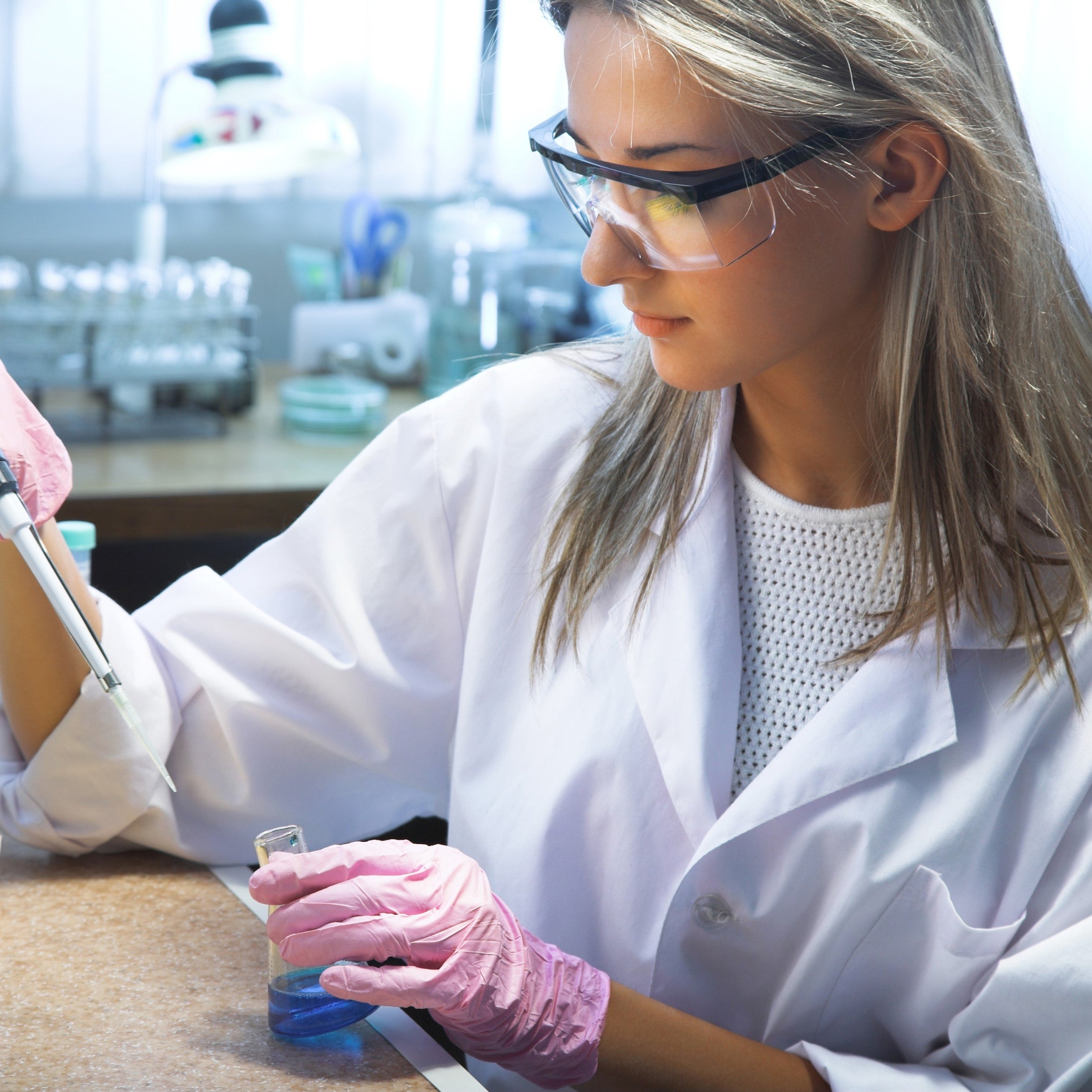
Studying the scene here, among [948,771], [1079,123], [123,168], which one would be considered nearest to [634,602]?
[948,771]

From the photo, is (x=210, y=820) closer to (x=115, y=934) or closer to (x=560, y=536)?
(x=115, y=934)

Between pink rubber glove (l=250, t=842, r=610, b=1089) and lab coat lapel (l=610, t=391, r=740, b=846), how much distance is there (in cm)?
23

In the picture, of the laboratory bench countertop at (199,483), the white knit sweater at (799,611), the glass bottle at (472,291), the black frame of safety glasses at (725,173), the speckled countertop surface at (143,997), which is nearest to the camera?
the speckled countertop surface at (143,997)

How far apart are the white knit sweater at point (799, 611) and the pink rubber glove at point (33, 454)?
69 cm

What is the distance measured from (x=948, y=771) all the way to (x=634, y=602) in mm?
350

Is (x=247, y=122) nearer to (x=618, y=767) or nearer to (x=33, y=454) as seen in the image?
(x=33, y=454)

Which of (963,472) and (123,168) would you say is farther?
(123,168)

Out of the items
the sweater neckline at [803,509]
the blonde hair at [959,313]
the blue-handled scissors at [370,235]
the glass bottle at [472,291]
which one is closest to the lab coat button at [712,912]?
the blonde hair at [959,313]

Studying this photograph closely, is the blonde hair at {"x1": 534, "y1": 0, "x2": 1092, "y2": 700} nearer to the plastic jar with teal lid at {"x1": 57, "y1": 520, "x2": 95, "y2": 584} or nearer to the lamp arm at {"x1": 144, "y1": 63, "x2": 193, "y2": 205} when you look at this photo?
the plastic jar with teal lid at {"x1": 57, "y1": 520, "x2": 95, "y2": 584}

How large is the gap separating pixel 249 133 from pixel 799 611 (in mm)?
1625

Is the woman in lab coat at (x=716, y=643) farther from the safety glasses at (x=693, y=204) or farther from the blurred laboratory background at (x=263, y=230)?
the blurred laboratory background at (x=263, y=230)

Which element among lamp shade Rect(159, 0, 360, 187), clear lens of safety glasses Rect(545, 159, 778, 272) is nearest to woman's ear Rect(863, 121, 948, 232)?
clear lens of safety glasses Rect(545, 159, 778, 272)

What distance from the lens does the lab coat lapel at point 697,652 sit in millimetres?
1195

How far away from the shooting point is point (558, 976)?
1.05 m
